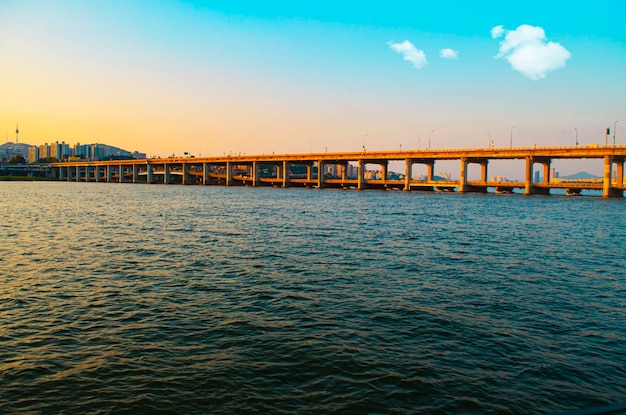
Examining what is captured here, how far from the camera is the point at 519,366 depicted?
13.1 metres

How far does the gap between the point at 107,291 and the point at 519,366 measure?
1636 cm

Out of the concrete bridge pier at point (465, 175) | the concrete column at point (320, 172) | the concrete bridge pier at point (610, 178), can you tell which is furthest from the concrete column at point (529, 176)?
the concrete column at point (320, 172)

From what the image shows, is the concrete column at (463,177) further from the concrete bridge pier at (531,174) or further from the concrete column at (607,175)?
the concrete column at (607,175)

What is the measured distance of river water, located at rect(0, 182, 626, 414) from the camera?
11352 mm

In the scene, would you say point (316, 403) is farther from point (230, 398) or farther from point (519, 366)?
point (519, 366)

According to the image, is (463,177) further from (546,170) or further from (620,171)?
(620,171)

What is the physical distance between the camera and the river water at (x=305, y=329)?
37.2ft

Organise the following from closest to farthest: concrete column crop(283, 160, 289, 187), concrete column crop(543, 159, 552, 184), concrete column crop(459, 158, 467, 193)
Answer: concrete column crop(543, 159, 552, 184) → concrete column crop(459, 158, 467, 193) → concrete column crop(283, 160, 289, 187)

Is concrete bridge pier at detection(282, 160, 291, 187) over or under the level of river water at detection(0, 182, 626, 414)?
over

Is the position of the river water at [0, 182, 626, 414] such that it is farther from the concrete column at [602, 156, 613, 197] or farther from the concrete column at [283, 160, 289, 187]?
the concrete column at [283, 160, 289, 187]

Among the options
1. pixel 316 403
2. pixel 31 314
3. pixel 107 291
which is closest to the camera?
pixel 316 403

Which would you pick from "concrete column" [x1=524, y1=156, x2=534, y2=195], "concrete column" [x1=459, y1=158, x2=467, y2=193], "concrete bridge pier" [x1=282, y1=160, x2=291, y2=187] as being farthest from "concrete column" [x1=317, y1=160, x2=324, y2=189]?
"concrete column" [x1=524, y1=156, x2=534, y2=195]

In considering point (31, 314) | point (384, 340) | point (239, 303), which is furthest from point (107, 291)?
point (384, 340)

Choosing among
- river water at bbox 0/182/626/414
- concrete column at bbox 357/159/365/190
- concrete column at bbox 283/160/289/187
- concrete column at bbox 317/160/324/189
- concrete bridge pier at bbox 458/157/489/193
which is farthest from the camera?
concrete column at bbox 283/160/289/187
